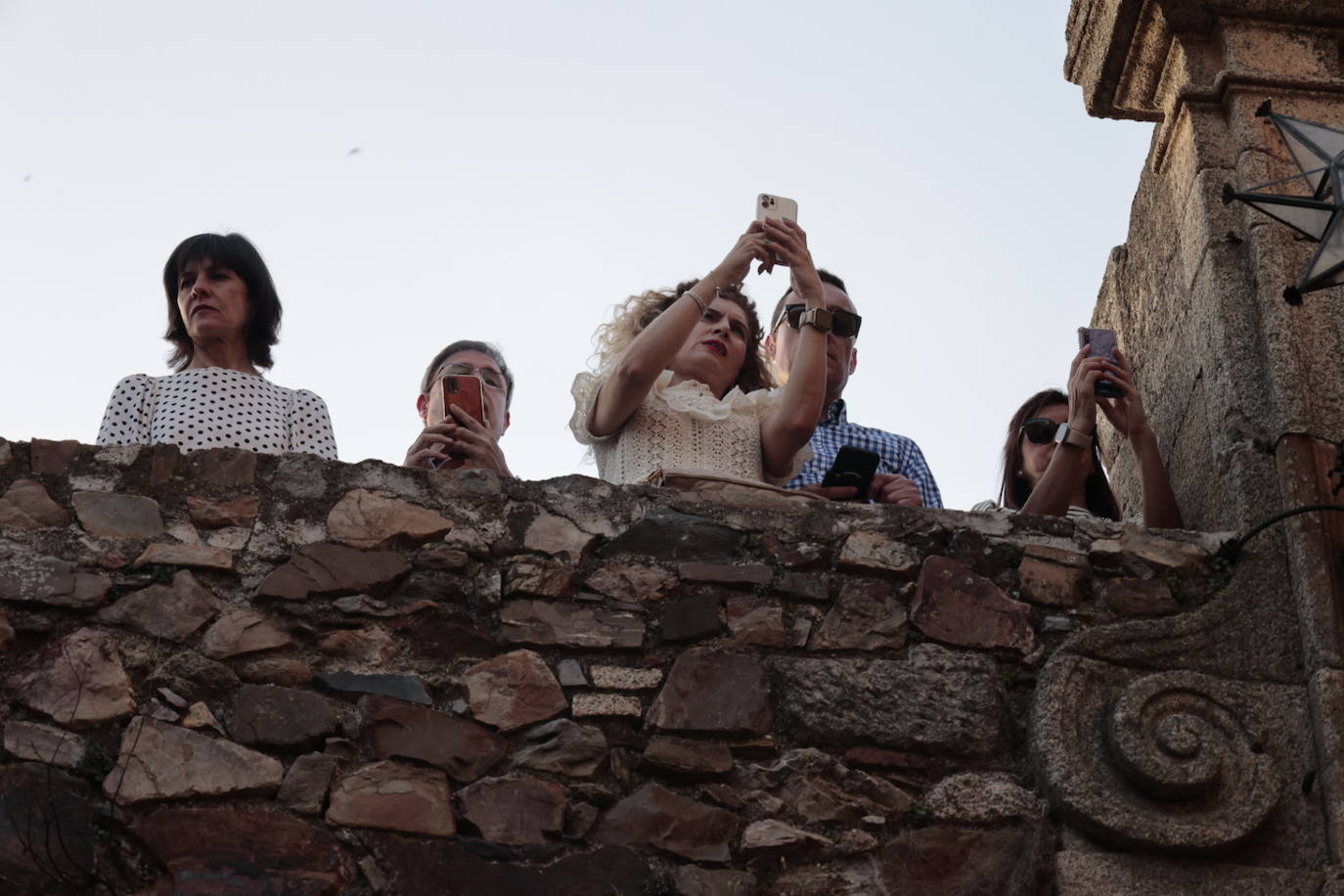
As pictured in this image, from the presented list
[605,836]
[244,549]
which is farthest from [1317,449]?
[244,549]

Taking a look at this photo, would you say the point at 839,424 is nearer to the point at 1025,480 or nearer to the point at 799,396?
the point at 1025,480

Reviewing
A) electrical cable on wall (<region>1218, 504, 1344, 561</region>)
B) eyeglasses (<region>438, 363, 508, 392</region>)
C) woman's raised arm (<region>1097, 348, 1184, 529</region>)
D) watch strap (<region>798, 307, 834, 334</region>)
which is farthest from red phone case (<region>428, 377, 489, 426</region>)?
electrical cable on wall (<region>1218, 504, 1344, 561</region>)

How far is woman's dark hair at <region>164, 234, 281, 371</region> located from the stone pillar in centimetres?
236

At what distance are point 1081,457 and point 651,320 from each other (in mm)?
1145

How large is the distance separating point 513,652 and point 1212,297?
6.86 feet

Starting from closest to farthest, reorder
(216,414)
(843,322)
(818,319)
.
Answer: (216,414) → (818,319) → (843,322)

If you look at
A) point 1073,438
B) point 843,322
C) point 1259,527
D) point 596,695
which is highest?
point 843,322

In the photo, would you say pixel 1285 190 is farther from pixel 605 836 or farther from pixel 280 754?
pixel 280 754

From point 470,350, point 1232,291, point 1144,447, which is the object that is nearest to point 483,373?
point 470,350

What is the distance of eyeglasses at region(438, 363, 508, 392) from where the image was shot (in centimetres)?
514

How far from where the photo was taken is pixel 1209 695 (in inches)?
173

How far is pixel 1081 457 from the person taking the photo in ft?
17.0

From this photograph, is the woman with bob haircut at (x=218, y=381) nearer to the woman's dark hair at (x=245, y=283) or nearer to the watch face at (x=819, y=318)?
the woman's dark hair at (x=245, y=283)

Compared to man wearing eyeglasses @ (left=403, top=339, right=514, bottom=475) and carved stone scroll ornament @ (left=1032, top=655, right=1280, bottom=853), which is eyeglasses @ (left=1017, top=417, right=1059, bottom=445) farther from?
man wearing eyeglasses @ (left=403, top=339, right=514, bottom=475)
